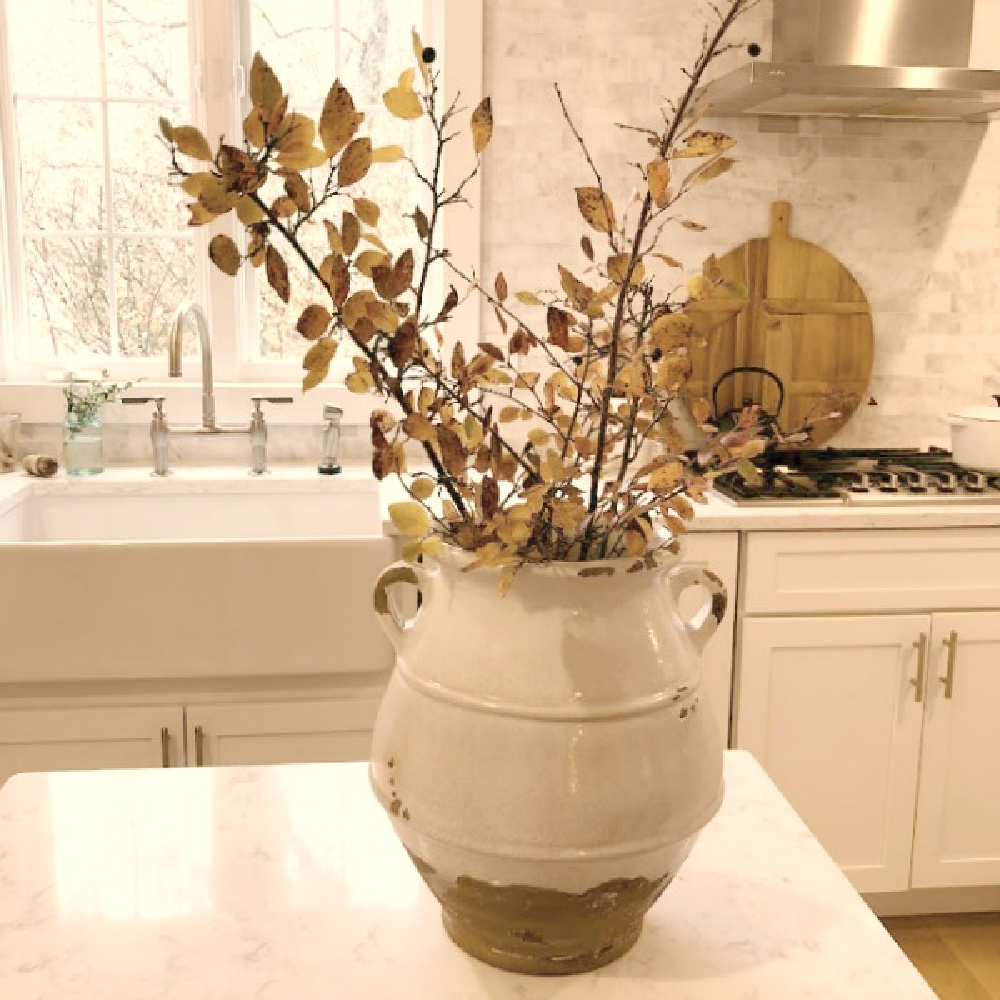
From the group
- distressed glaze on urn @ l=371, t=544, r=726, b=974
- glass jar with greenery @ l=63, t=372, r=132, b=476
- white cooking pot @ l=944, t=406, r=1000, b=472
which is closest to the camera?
distressed glaze on urn @ l=371, t=544, r=726, b=974

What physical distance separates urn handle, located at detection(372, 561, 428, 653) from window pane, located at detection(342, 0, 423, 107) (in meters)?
2.32

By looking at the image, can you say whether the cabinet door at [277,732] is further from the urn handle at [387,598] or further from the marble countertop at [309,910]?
the urn handle at [387,598]

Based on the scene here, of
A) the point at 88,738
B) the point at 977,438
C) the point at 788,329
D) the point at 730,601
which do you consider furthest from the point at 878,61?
the point at 88,738

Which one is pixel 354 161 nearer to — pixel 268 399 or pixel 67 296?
pixel 268 399

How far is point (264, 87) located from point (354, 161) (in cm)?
6

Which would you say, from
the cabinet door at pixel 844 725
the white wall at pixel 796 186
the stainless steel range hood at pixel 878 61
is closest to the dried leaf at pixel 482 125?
the cabinet door at pixel 844 725

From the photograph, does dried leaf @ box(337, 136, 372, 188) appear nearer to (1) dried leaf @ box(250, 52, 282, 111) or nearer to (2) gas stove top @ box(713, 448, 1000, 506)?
(1) dried leaf @ box(250, 52, 282, 111)

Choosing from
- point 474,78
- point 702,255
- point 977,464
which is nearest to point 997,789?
point 977,464

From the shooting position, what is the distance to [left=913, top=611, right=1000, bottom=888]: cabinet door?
2.48 metres

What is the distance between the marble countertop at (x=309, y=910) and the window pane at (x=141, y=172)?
214 cm

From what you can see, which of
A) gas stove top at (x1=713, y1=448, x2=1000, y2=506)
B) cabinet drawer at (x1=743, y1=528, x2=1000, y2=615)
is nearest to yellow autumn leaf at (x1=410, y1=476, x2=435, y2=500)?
gas stove top at (x1=713, y1=448, x2=1000, y2=506)

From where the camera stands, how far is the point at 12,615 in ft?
7.17

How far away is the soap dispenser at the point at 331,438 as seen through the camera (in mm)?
2816

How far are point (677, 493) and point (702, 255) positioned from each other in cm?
230
